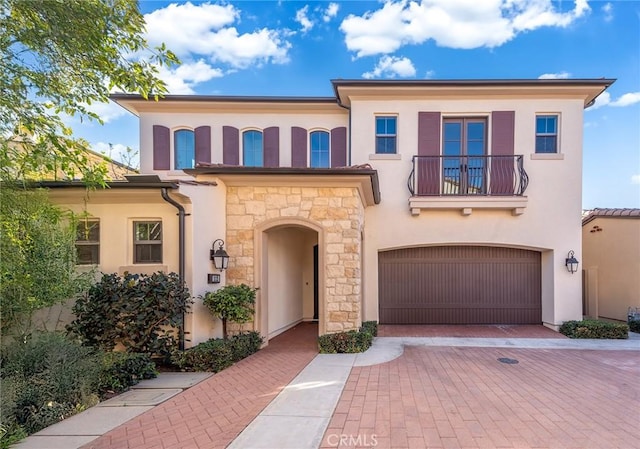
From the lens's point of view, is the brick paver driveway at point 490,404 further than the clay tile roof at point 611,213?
No

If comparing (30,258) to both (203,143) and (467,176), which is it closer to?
(203,143)

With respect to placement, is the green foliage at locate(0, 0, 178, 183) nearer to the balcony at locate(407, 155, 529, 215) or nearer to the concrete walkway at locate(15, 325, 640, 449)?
the concrete walkway at locate(15, 325, 640, 449)

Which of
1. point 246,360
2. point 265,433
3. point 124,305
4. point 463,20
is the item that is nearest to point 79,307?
point 124,305

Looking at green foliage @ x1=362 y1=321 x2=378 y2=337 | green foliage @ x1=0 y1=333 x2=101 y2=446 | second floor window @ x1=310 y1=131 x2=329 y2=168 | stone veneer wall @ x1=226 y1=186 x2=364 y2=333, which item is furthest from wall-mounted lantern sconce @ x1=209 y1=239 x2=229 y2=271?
second floor window @ x1=310 y1=131 x2=329 y2=168

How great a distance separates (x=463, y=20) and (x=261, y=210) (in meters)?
6.94

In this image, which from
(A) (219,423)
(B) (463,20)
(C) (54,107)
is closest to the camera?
(A) (219,423)

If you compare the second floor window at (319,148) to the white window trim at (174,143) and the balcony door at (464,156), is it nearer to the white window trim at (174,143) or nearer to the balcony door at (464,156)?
the balcony door at (464,156)

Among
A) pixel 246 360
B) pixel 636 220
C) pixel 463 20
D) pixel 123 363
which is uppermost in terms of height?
pixel 463 20

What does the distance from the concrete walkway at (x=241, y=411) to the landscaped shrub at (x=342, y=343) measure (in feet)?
0.55

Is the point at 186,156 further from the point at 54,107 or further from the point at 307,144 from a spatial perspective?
the point at 54,107

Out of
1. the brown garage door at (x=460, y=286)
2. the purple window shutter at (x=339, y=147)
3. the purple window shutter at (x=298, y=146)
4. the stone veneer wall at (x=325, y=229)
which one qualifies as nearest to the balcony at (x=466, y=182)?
the brown garage door at (x=460, y=286)

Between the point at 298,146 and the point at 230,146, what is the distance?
2228mm

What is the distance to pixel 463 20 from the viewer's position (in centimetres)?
816

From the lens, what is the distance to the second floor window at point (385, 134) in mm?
9719
